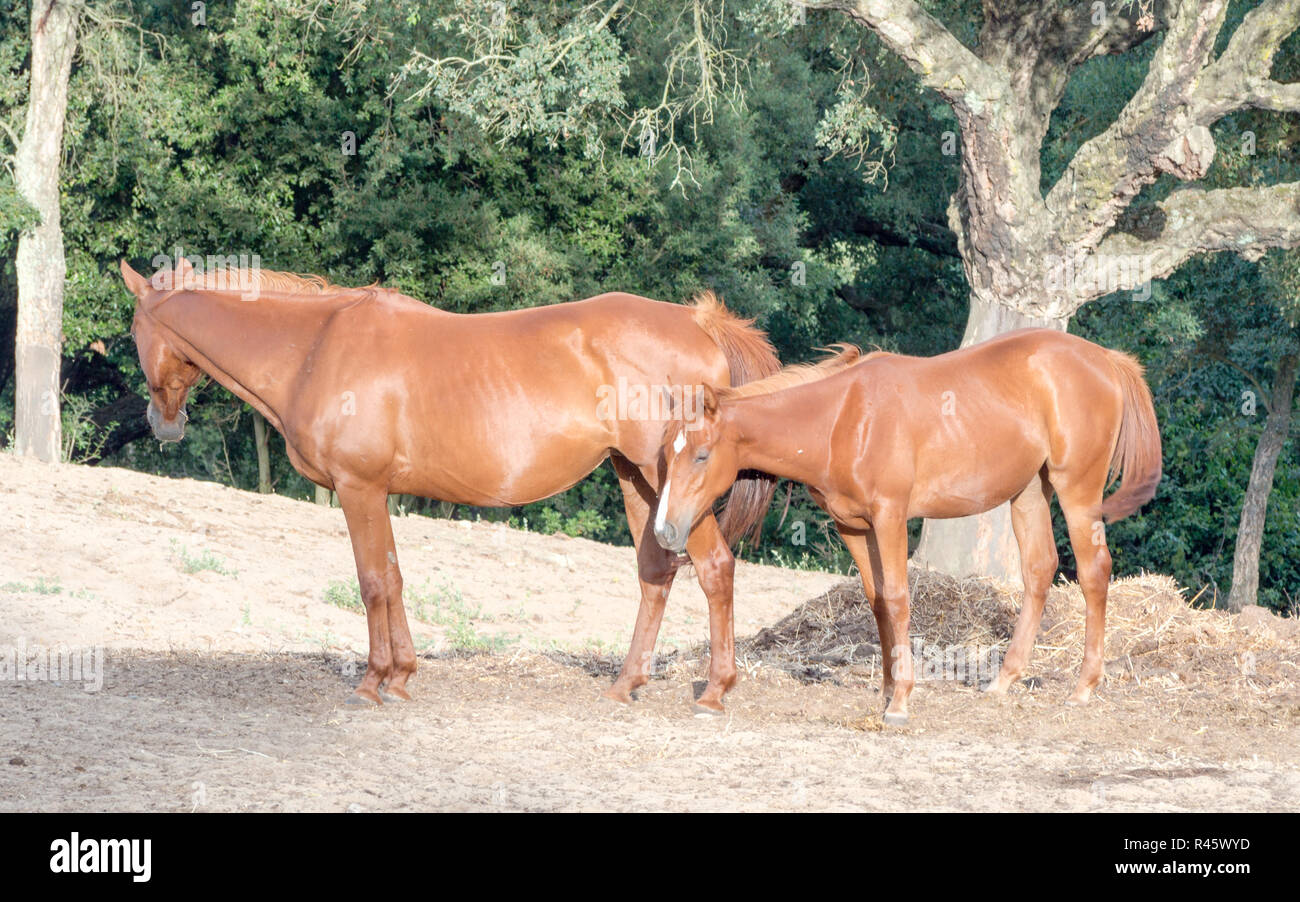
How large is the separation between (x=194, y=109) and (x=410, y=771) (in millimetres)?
17927

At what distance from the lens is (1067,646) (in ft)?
28.7

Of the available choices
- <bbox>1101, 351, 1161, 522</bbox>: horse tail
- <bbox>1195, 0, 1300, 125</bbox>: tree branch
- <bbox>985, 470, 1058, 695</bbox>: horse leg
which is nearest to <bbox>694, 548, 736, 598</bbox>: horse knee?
<bbox>985, 470, 1058, 695</bbox>: horse leg

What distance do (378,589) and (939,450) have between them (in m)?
3.24

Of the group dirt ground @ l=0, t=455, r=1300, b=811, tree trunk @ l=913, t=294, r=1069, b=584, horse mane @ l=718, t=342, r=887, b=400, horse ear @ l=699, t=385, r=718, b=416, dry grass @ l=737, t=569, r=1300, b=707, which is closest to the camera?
dirt ground @ l=0, t=455, r=1300, b=811

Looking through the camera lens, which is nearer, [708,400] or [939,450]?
[708,400]

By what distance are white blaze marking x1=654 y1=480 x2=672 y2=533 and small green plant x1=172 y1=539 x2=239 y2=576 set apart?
6.82m

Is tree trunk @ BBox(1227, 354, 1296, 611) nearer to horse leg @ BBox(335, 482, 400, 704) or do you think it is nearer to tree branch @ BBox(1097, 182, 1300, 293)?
tree branch @ BBox(1097, 182, 1300, 293)

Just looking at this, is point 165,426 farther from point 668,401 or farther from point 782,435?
point 782,435

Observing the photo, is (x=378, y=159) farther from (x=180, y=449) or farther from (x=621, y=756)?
(x=621, y=756)

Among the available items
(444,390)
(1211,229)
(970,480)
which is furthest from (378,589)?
(1211,229)

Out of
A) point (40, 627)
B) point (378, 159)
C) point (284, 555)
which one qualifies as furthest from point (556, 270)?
point (40, 627)

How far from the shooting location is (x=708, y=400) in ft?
22.0

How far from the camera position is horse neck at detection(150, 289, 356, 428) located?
7391 millimetres

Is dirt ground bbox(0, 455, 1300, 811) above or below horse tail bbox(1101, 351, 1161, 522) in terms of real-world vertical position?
below
